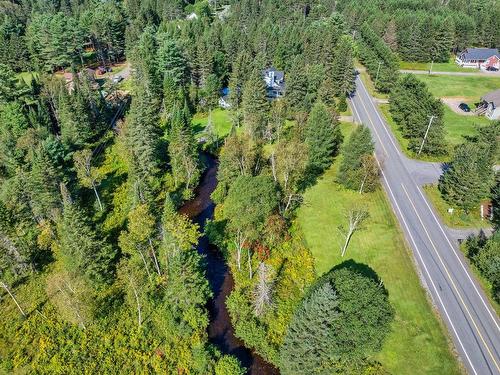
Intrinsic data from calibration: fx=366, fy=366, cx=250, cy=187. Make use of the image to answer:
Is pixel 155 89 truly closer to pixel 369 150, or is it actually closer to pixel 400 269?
pixel 369 150

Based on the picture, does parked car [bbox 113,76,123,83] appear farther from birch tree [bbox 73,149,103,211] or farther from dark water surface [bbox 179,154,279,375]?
dark water surface [bbox 179,154,279,375]

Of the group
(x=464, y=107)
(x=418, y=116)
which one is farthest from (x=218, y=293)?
(x=464, y=107)

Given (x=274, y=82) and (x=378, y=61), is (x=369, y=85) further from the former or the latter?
(x=274, y=82)

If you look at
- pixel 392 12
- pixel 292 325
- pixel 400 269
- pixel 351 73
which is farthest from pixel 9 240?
pixel 392 12

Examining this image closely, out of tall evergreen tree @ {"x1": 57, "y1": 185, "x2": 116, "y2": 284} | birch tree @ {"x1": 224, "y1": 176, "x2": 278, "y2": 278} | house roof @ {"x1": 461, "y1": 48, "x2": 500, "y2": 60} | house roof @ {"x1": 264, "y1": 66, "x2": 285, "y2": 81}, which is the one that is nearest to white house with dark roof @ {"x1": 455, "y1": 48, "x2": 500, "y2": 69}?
house roof @ {"x1": 461, "y1": 48, "x2": 500, "y2": 60}

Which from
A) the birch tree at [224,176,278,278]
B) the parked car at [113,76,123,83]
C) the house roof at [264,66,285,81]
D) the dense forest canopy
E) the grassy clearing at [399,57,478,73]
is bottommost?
the parked car at [113,76,123,83]
